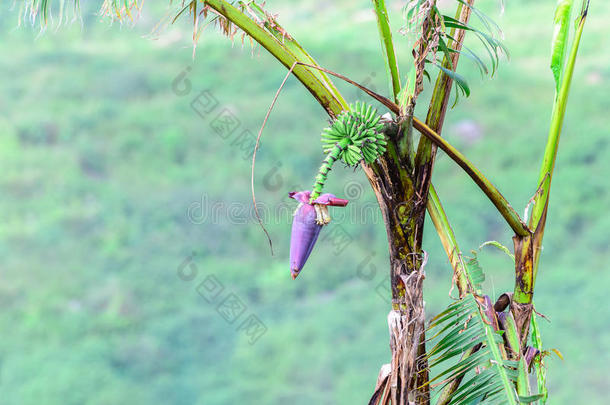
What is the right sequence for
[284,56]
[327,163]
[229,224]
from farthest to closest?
[229,224] → [284,56] → [327,163]

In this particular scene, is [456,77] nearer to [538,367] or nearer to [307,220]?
[307,220]

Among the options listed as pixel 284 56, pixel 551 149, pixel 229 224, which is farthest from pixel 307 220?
pixel 229 224

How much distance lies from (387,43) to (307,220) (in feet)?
0.89

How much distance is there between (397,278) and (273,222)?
128 inches

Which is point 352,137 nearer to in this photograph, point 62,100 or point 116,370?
point 116,370

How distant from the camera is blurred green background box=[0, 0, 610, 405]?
10.1ft

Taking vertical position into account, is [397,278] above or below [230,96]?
below

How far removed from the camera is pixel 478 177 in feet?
2.66

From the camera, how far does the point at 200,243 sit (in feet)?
12.0

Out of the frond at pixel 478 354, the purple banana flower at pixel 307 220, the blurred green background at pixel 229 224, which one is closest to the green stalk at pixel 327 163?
the purple banana flower at pixel 307 220

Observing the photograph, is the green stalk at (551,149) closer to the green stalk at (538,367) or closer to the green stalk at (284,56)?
the green stalk at (538,367)

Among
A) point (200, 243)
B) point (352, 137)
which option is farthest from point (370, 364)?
point (352, 137)

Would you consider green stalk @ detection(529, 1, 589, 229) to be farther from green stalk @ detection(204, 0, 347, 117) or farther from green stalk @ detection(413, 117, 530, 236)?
green stalk @ detection(204, 0, 347, 117)

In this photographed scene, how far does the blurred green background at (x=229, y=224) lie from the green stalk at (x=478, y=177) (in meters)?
1.63
